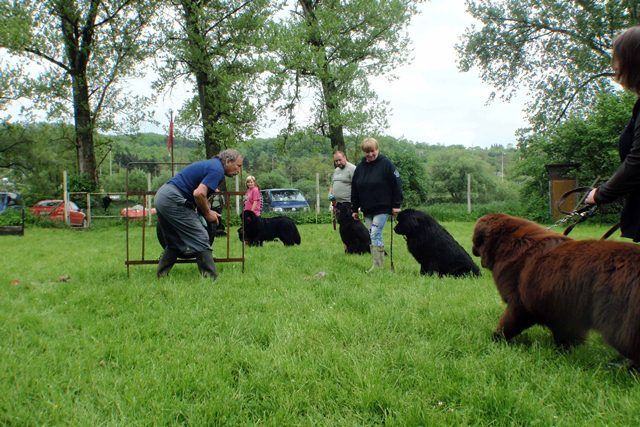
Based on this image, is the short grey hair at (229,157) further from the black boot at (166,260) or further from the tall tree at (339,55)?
the tall tree at (339,55)

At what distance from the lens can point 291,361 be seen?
295cm

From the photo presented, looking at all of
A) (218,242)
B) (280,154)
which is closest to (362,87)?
(280,154)

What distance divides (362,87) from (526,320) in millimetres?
16905

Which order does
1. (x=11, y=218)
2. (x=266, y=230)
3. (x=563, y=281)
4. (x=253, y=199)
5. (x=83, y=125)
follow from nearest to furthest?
1. (x=563, y=281)
2. (x=266, y=230)
3. (x=253, y=199)
4. (x=11, y=218)
5. (x=83, y=125)

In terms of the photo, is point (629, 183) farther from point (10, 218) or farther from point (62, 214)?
point (10, 218)

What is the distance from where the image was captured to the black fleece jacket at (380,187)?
673cm

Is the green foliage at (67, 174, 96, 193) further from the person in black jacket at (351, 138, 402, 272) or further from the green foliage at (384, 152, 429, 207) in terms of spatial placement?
the person in black jacket at (351, 138, 402, 272)

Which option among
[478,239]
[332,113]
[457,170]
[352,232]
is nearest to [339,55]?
[332,113]

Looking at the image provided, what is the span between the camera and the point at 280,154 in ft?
63.4

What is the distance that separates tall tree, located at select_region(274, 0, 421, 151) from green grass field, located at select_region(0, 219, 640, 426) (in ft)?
43.6

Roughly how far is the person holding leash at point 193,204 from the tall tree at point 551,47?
19873mm

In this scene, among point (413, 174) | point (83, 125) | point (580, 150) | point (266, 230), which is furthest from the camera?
point (413, 174)

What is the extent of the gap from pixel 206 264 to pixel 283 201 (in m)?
16.0

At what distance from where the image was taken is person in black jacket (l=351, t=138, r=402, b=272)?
6730 millimetres
